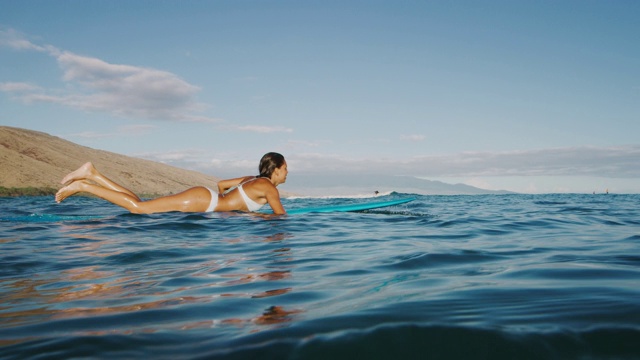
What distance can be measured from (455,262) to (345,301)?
5.63 feet

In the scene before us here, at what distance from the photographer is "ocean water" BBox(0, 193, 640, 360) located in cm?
150

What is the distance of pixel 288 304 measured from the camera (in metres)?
2.25

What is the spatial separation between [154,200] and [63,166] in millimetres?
55863

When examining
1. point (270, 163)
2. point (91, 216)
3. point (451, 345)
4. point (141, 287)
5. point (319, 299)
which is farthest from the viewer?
point (91, 216)

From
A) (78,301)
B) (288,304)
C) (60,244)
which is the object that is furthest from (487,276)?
(60,244)

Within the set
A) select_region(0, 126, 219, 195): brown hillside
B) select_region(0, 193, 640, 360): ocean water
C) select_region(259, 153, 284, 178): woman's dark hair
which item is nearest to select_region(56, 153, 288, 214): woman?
select_region(259, 153, 284, 178): woman's dark hair

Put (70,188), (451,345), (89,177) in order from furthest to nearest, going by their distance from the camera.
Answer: (89,177) → (70,188) → (451,345)

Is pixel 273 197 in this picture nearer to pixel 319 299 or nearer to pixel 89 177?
pixel 89 177

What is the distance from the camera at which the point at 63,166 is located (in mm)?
54094

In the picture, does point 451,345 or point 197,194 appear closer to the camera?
point 451,345

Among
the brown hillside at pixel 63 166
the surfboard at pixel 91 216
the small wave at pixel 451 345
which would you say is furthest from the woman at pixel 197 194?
the brown hillside at pixel 63 166

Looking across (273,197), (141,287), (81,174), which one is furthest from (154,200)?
(141,287)

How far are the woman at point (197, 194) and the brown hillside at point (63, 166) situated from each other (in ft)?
124

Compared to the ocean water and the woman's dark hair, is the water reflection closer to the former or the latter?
the ocean water
